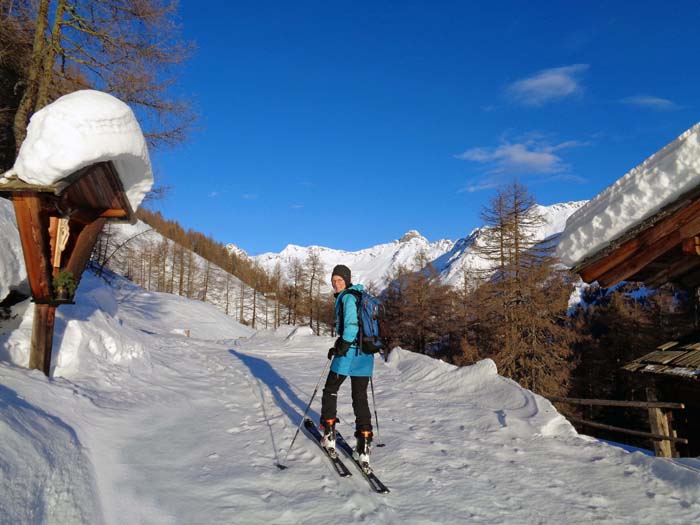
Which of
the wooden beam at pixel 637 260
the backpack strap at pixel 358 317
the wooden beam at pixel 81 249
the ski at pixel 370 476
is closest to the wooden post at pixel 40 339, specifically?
the wooden beam at pixel 81 249

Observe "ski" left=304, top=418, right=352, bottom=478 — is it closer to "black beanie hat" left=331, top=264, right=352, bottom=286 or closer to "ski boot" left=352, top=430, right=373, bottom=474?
"ski boot" left=352, top=430, right=373, bottom=474

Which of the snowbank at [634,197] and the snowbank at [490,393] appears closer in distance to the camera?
the snowbank at [634,197]

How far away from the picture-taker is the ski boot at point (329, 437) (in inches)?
196

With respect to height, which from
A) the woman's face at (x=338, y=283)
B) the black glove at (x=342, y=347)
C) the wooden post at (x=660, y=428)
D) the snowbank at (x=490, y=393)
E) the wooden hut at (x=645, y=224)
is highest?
the wooden hut at (x=645, y=224)

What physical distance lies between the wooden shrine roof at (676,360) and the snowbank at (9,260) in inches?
390

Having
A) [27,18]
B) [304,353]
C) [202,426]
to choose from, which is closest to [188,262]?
[304,353]

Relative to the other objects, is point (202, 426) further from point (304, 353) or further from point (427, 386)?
point (304, 353)

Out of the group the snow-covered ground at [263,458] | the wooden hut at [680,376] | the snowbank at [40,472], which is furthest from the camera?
the wooden hut at [680,376]

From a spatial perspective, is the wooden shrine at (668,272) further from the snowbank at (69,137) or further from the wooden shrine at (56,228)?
the wooden shrine at (56,228)

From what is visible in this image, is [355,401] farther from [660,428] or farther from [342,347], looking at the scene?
[660,428]

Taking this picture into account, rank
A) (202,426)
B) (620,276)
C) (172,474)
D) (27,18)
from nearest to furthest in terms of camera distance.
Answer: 1. (172,474)
2. (620,276)
3. (202,426)
4. (27,18)

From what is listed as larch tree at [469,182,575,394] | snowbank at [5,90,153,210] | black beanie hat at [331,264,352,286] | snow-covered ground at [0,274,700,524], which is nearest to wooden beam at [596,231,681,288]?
snow-covered ground at [0,274,700,524]

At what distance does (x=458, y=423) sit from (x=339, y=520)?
11.7ft

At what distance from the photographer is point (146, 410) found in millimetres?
6359
